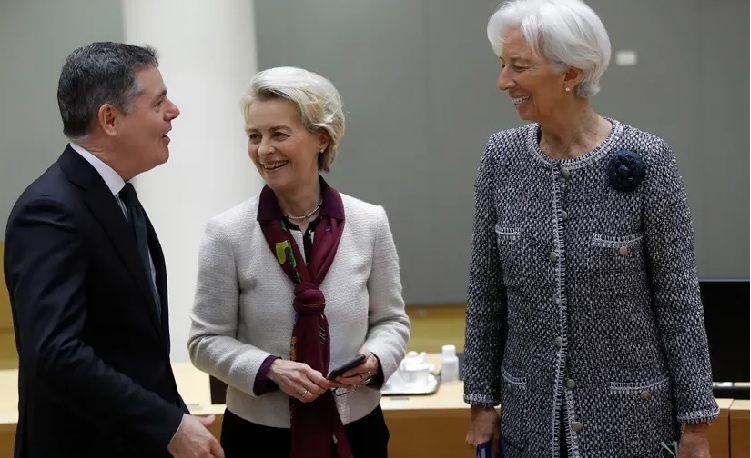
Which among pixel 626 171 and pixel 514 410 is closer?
pixel 626 171

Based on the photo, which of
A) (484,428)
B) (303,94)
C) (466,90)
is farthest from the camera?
(466,90)

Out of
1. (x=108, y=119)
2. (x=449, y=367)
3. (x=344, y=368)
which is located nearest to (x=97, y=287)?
(x=108, y=119)

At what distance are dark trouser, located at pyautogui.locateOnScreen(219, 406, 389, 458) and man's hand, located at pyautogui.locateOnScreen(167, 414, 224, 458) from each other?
0.38 meters

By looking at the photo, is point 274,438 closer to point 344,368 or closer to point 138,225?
point 344,368

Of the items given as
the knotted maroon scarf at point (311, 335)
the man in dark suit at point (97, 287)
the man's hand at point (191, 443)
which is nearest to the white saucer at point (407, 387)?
the knotted maroon scarf at point (311, 335)

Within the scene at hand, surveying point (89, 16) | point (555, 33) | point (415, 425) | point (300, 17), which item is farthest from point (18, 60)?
point (555, 33)

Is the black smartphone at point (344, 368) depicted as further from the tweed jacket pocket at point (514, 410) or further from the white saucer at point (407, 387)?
the white saucer at point (407, 387)

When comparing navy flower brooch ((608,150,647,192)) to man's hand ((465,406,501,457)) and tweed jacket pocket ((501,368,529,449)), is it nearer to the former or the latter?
tweed jacket pocket ((501,368,529,449))

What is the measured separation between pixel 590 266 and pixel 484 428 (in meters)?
0.47

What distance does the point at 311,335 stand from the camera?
8.22 ft

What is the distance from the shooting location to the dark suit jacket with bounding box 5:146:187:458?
6.74ft

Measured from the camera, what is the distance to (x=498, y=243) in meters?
2.35

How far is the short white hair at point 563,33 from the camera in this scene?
221 centimetres

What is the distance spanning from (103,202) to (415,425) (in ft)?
5.33
